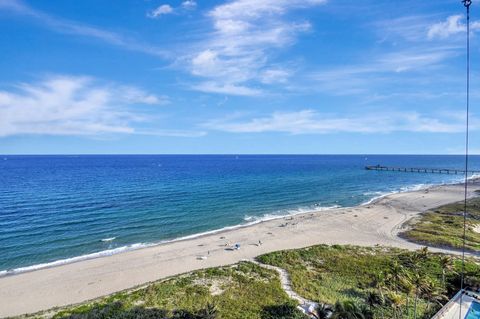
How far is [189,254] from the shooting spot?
126 feet

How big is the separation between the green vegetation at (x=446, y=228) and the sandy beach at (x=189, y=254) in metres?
2.56

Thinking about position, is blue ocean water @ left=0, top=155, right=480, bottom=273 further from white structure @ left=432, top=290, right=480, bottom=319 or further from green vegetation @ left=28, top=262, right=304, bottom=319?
white structure @ left=432, top=290, right=480, bottom=319

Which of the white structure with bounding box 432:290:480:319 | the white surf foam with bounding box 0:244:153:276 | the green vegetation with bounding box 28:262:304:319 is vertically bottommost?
the white surf foam with bounding box 0:244:153:276

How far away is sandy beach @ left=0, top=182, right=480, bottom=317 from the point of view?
28562 mm

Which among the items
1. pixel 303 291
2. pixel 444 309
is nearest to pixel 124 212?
pixel 303 291

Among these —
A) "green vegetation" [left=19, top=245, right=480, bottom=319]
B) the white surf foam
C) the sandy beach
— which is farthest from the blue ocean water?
"green vegetation" [left=19, top=245, right=480, bottom=319]

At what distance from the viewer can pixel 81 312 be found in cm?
2364

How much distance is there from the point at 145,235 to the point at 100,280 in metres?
15.5

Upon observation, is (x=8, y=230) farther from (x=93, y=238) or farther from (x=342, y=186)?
(x=342, y=186)

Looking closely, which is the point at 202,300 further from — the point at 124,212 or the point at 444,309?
the point at 124,212

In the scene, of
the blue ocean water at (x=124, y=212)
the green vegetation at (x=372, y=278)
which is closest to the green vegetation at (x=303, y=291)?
the green vegetation at (x=372, y=278)

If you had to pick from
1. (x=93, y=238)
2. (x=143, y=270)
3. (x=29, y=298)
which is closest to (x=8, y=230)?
(x=93, y=238)

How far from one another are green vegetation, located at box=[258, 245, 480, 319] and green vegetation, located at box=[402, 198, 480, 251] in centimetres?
856

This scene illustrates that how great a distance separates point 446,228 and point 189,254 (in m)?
41.3
